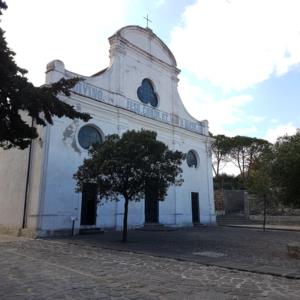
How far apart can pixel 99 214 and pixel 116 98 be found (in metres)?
7.14

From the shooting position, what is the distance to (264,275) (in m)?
8.21

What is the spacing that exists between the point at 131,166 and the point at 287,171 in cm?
588

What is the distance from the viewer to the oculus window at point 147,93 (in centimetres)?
2486

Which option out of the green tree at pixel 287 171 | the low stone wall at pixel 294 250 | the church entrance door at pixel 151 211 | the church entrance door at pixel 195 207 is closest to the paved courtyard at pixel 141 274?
the low stone wall at pixel 294 250

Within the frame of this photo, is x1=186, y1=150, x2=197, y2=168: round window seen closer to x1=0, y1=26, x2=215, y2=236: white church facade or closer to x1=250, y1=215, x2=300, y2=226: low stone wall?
x1=0, y1=26, x2=215, y2=236: white church facade

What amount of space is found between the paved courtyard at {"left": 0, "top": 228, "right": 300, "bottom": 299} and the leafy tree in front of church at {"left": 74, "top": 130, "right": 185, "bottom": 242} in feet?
8.71

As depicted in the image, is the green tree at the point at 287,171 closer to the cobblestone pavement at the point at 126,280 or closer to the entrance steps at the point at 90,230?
the cobblestone pavement at the point at 126,280

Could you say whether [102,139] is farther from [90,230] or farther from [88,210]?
[90,230]

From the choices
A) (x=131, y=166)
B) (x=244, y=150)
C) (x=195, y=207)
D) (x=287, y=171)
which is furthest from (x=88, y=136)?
(x=244, y=150)

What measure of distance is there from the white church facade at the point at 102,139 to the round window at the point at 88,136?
6cm

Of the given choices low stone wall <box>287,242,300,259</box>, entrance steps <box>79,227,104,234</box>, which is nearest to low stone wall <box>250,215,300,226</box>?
entrance steps <box>79,227,104,234</box>

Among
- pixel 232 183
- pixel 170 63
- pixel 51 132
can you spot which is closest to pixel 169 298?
pixel 51 132

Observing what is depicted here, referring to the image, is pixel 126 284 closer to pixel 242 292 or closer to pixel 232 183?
pixel 242 292

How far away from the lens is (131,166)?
14352 millimetres
